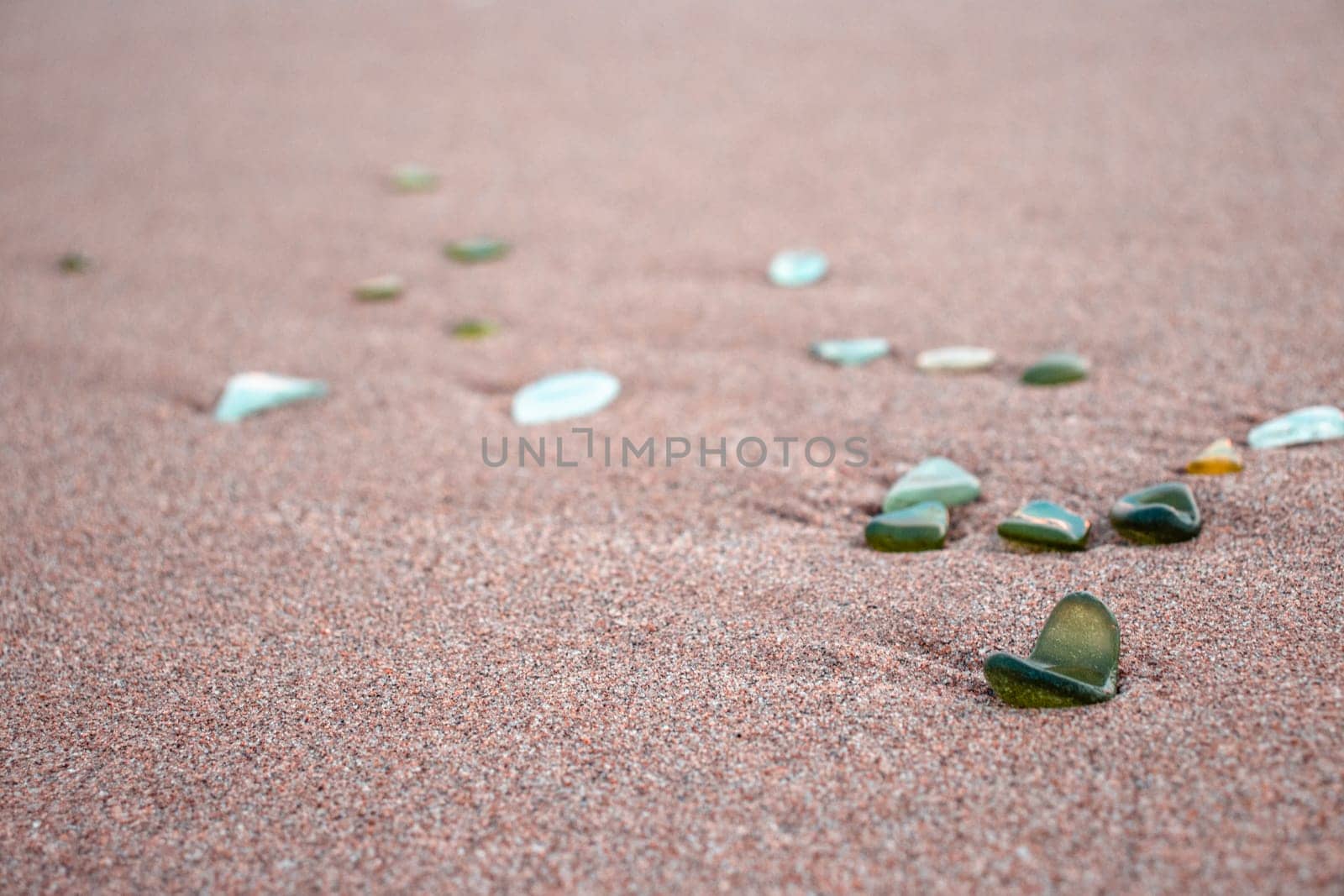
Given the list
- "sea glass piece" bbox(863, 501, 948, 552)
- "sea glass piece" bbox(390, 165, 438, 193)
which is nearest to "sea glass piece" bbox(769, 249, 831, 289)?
"sea glass piece" bbox(863, 501, 948, 552)

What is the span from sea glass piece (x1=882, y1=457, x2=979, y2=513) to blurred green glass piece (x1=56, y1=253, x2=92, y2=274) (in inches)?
67.6

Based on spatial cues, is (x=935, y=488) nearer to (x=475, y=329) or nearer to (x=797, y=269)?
(x=797, y=269)

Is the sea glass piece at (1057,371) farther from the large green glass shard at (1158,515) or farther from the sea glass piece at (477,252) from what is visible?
the sea glass piece at (477,252)

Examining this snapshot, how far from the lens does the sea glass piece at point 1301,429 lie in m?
1.27

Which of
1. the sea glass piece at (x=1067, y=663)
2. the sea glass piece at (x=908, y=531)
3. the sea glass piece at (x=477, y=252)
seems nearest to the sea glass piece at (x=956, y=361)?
the sea glass piece at (x=908, y=531)

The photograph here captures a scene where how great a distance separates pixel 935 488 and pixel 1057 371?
0.36 meters

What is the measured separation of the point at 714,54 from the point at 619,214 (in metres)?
1.11

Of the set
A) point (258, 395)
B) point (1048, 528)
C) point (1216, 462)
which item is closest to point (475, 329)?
point (258, 395)

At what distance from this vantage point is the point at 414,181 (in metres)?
2.41

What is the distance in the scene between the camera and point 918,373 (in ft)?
5.22

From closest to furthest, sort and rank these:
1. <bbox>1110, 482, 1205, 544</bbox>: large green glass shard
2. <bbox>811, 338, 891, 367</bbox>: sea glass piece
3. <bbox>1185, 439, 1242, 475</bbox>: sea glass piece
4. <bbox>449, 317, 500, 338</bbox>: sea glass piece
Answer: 1. <bbox>1110, 482, 1205, 544</bbox>: large green glass shard
2. <bbox>1185, 439, 1242, 475</bbox>: sea glass piece
3. <bbox>811, 338, 891, 367</bbox>: sea glass piece
4. <bbox>449, 317, 500, 338</bbox>: sea glass piece

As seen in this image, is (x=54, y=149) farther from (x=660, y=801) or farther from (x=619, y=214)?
(x=660, y=801)

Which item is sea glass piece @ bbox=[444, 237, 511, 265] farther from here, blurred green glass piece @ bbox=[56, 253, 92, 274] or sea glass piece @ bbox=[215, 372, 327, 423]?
blurred green glass piece @ bbox=[56, 253, 92, 274]

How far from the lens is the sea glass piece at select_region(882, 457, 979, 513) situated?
4.18 ft
